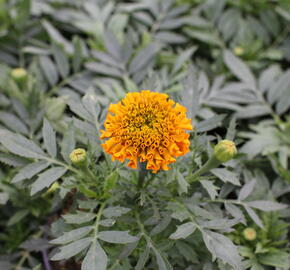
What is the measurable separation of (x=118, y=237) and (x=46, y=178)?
0.32 meters

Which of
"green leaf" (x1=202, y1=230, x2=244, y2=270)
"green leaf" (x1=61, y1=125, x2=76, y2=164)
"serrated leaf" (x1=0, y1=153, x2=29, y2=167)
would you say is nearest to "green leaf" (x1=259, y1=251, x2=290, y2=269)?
"green leaf" (x1=202, y1=230, x2=244, y2=270)

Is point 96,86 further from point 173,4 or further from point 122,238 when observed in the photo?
point 122,238

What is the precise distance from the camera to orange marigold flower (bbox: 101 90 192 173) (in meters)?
1.01

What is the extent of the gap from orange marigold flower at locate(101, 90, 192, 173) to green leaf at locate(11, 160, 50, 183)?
1.13ft

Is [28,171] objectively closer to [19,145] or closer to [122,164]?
[19,145]

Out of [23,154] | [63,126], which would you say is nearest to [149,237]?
[23,154]

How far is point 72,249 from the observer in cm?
106

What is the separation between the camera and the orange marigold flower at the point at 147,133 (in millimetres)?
1010

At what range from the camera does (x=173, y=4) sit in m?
2.25

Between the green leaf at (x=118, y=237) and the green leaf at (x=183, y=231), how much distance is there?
11 cm

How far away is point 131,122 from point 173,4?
56.7 inches

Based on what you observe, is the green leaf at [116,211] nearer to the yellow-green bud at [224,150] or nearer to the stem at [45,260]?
the yellow-green bud at [224,150]

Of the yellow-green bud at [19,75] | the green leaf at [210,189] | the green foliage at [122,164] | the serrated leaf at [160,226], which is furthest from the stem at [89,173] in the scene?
the yellow-green bud at [19,75]

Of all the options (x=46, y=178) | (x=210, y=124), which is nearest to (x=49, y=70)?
(x=46, y=178)
